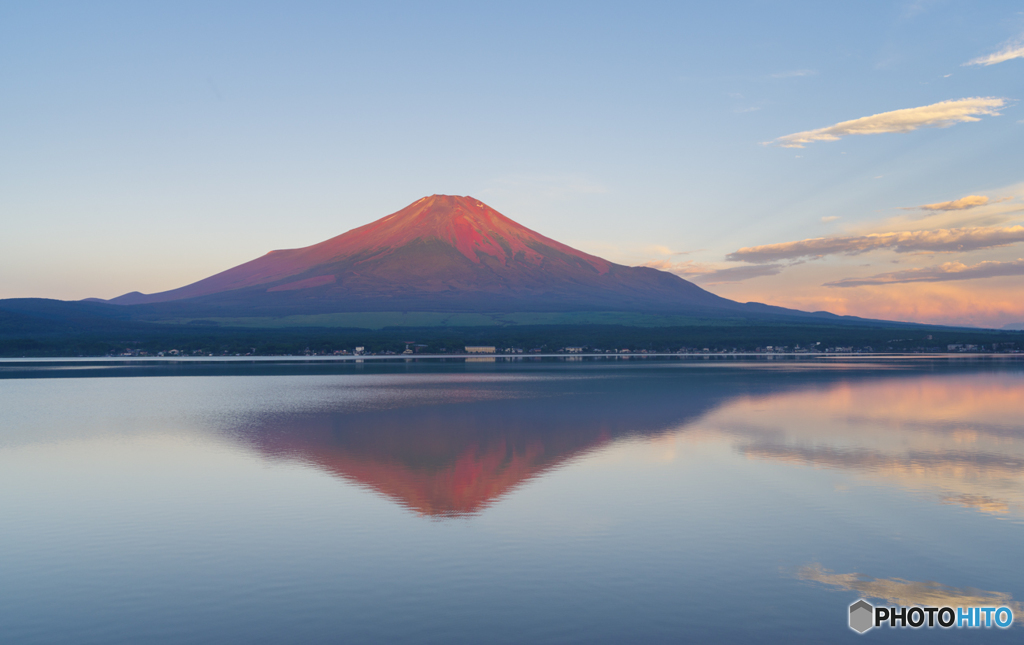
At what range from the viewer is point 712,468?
19984 mm

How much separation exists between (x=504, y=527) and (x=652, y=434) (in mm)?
13086

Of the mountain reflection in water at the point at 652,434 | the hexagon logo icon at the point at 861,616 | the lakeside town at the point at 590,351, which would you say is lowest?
the hexagon logo icon at the point at 861,616

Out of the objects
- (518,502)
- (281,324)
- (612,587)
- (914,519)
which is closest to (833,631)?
(612,587)

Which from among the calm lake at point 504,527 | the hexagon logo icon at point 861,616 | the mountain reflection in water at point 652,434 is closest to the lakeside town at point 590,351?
the mountain reflection in water at point 652,434

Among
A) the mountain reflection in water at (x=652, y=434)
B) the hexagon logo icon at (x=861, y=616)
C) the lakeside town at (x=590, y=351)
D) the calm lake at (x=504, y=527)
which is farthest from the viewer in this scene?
the lakeside town at (x=590, y=351)

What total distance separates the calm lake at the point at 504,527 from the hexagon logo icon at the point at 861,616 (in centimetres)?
19

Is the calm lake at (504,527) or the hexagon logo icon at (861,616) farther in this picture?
the calm lake at (504,527)

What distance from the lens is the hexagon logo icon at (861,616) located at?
951 cm

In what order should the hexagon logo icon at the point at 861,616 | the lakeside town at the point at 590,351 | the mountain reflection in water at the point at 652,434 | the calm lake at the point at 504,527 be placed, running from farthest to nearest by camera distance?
the lakeside town at the point at 590,351 → the mountain reflection in water at the point at 652,434 → the calm lake at the point at 504,527 → the hexagon logo icon at the point at 861,616

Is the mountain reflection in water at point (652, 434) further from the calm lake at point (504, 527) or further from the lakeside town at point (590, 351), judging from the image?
the lakeside town at point (590, 351)

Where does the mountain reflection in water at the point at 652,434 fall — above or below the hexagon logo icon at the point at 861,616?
above

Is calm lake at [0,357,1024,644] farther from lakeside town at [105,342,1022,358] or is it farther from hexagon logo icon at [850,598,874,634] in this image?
lakeside town at [105,342,1022,358]

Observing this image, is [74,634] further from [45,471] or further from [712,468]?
[712,468]

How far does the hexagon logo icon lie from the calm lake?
19 centimetres
